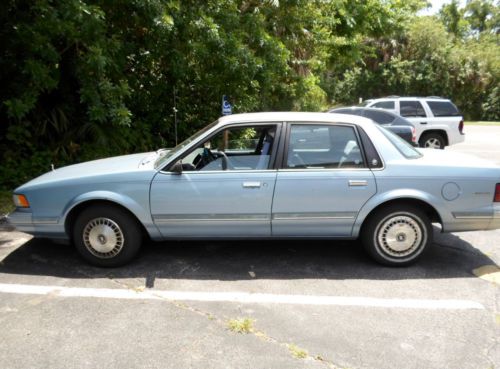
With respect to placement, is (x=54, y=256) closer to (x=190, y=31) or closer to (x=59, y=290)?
(x=59, y=290)

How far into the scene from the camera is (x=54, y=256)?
16.4ft

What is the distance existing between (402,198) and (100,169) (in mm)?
3009

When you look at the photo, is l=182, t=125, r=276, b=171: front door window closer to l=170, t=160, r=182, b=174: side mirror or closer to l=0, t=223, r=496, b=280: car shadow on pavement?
l=170, t=160, r=182, b=174: side mirror

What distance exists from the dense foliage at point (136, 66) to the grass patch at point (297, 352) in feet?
15.8

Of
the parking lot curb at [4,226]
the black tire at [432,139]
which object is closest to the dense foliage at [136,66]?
the parking lot curb at [4,226]

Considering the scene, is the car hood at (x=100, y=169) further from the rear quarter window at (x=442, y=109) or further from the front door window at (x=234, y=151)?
the rear quarter window at (x=442, y=109)

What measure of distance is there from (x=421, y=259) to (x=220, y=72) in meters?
5.34

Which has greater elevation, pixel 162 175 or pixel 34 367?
pixel 162 175

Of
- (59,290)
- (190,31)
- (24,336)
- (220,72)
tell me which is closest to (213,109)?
(220,72)

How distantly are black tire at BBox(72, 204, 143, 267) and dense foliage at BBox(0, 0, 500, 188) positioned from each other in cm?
281

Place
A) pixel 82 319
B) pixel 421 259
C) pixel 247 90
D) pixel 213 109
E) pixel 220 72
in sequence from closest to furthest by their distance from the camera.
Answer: pixel 82 319, pixel 421 259, pixel 220 72, pixel 247 90, pixel 213 109

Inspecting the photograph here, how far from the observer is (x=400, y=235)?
455 cm

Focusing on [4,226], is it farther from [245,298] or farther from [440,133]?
[440,133]

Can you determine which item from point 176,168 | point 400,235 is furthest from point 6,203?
point 400,235
